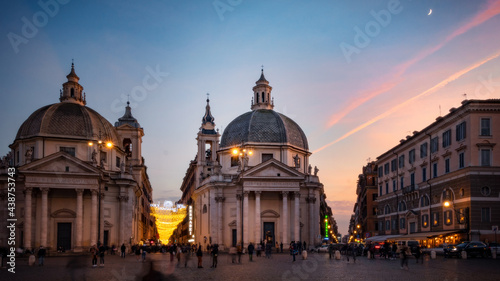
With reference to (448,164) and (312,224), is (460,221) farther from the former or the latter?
(312,224)

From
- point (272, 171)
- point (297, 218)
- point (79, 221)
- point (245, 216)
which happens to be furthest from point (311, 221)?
point (79, 221)

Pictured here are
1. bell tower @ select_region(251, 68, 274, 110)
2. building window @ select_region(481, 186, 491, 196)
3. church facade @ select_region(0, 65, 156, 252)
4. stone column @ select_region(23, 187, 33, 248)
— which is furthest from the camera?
bell tower @ select_region(251, 68, 274, 110)

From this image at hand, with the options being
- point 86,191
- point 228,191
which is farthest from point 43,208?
point 228,191

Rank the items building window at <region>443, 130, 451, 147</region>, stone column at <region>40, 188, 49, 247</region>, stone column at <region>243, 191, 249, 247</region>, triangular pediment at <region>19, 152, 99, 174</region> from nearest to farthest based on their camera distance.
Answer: building window at <region>443, 130, 451, 147</region>, stone column at <region>40, 188, 49, 247</region>, triangular pediment at <region>19, 152, 99, 174</region>, stone column at <region>243, 191, 249, 247</region>

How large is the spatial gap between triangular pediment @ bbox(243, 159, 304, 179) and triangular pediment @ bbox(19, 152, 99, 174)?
1754 centimetres

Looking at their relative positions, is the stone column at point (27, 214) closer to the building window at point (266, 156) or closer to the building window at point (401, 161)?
the building window at point (266, 156)

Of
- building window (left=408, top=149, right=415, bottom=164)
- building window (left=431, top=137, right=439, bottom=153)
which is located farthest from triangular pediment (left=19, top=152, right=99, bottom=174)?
building window (left=431, top=137, right=439, bottom=153)

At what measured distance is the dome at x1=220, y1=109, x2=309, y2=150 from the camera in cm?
7512

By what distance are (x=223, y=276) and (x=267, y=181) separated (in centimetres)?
3970

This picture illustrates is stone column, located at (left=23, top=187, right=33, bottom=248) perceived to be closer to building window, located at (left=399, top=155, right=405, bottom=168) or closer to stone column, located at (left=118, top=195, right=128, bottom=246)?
stone column, located at (left=118, top=195, right=128, bottom=246)

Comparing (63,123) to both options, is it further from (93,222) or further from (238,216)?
(238,216)

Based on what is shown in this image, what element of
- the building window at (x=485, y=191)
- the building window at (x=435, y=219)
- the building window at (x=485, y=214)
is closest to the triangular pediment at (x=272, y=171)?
the building window at (x=435, y=219)

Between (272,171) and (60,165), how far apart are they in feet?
76.6

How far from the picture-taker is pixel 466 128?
5200cm
